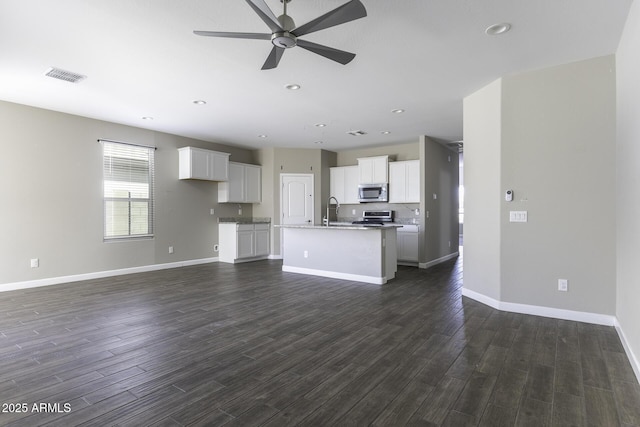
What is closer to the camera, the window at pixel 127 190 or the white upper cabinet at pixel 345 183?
the window at pixel 127 190

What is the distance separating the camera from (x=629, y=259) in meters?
2.73

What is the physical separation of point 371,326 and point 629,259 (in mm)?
2296

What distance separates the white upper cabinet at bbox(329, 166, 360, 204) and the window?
4.26 meters

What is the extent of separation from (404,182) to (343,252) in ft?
8.81

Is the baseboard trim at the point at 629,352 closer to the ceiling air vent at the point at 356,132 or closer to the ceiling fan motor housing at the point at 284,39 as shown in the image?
the ceiling fan motor housing at the point at 284,39

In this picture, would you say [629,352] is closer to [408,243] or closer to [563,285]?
[563,285]

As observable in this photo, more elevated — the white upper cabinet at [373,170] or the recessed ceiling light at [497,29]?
the recessed ceiling light at [497,29]

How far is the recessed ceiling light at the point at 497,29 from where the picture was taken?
2.79 metres

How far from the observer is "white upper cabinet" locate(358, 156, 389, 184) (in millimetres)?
7684

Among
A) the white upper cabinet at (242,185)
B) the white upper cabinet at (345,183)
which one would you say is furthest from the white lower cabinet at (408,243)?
the white upper cabinet at (242,185)

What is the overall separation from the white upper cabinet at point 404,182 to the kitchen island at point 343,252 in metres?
1.81

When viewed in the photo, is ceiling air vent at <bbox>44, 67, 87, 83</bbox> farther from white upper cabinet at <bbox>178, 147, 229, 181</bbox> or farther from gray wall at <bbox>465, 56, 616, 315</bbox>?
gray wall at <bbox>465, 56, 616, 315</bbox>

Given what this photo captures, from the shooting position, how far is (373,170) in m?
7.86

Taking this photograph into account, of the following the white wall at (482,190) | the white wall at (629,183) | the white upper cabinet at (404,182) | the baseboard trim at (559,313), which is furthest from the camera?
the white upper cabinet at (404,182)
